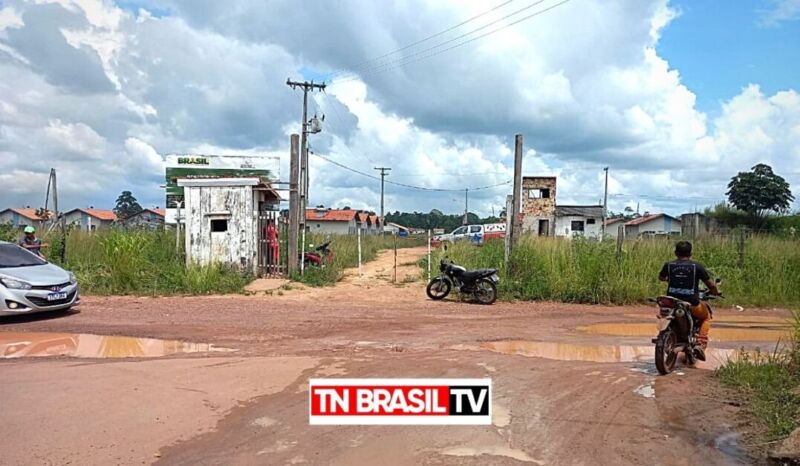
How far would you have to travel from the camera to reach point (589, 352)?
27.9ft

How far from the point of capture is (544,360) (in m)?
7.68

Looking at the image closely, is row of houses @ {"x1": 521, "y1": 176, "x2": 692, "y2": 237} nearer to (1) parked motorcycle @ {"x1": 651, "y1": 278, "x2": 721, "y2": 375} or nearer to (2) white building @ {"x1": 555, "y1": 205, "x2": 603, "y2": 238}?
(2) white building @ {"x1": 555, "y1": 205, "x2": 603, "y2": 238}

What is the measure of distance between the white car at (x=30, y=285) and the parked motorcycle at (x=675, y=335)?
9952 mm

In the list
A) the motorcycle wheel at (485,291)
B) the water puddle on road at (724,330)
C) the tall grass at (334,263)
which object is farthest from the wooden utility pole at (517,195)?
the water puddle on road at (724,330)

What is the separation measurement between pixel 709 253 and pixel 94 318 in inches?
600

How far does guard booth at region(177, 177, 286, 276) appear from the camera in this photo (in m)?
16.6

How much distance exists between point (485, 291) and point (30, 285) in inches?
357

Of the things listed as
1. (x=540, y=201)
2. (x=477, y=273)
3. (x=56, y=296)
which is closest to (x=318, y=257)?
(x=477, y=273)

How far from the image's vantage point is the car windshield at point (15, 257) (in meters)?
11.0

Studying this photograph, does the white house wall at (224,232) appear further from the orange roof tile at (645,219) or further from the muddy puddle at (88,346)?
the orange roof tile at (645,219)

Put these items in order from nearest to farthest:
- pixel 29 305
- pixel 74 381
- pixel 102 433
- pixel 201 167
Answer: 1. pixel 102 433
2. pixel 74 381
3. pixel 29 305
4. pixel 201 167

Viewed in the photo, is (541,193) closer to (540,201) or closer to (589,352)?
(540,201)

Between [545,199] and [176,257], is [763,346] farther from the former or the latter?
[545,199]

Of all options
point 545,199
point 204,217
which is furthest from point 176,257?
point 545,199
